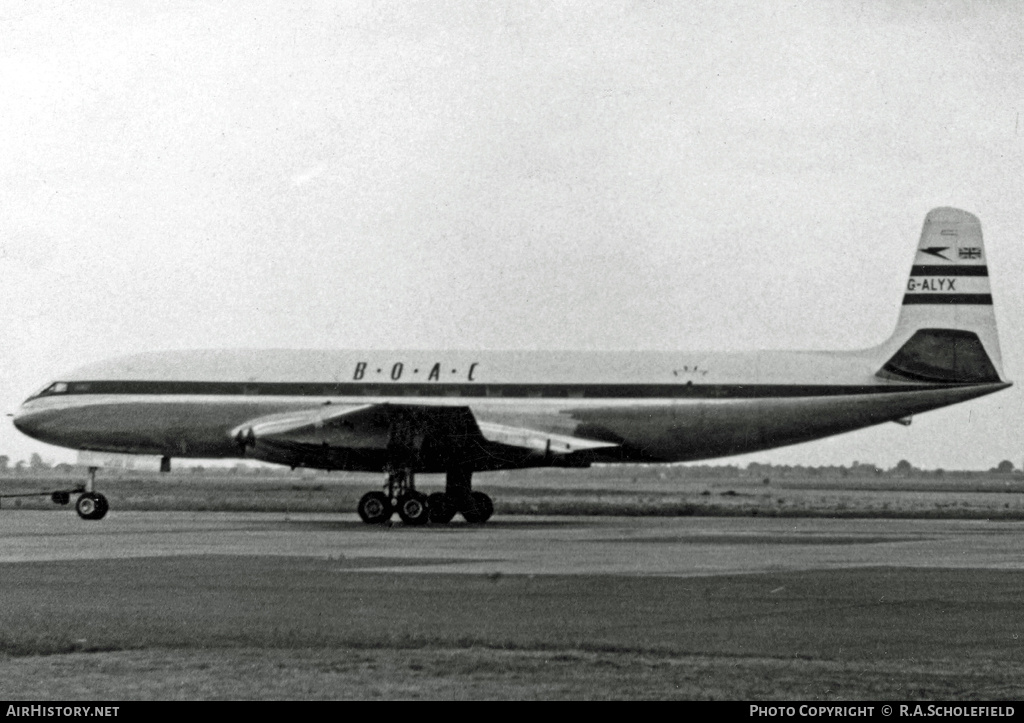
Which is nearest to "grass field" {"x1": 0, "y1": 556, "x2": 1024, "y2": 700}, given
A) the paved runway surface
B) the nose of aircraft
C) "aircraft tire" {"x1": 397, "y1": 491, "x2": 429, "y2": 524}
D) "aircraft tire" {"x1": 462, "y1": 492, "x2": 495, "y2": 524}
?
the paved runway surface

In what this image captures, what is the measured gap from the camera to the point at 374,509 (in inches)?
1241

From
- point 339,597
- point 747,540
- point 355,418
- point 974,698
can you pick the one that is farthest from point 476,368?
point 974,698

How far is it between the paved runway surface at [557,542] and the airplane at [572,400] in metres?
1.63

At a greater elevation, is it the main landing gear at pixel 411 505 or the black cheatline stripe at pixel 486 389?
the black cheatline stripe at pixel 486 389

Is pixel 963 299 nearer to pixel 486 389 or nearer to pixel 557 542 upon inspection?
pixel 486 389

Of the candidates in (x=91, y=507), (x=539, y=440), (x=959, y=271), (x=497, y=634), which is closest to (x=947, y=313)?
(x=959, y=271)

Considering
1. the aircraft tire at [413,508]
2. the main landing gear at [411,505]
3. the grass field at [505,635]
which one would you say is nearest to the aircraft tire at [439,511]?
the main landing gear at [411,505]

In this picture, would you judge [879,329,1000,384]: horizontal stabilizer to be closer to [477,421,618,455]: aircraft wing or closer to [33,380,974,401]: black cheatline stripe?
[33,380,974,401]: black cheatline stripe

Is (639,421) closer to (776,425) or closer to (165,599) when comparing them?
(776,425)

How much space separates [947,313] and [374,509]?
13.8 metres

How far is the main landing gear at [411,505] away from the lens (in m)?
31.5

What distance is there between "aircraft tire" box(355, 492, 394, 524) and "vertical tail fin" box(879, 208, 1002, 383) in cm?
1163

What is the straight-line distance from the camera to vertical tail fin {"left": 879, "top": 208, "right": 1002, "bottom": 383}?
3148 centimetres

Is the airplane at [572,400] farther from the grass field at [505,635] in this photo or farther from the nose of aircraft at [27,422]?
the grass field at [505,635]
